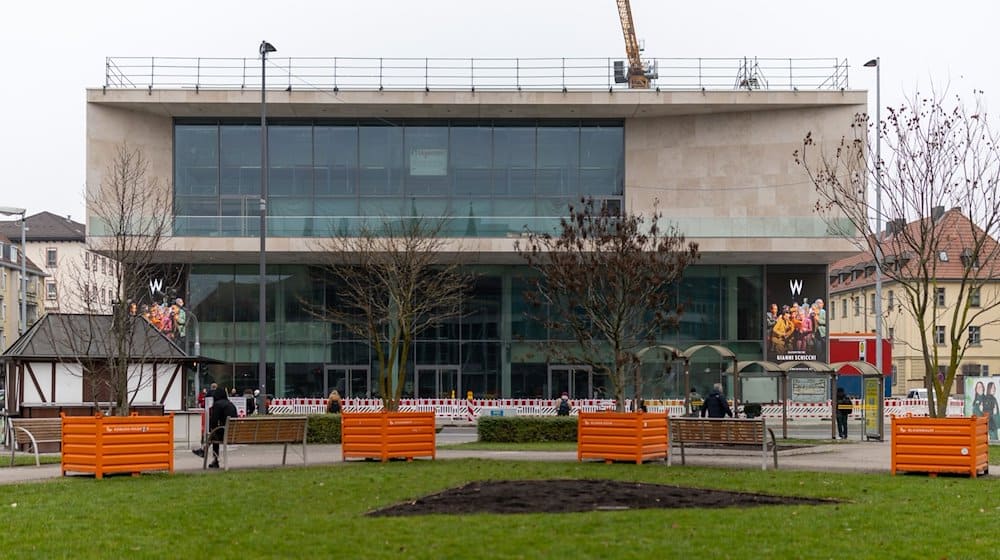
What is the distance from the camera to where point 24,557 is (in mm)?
10391

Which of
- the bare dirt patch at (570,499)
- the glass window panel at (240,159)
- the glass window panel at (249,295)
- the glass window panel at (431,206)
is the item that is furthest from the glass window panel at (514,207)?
the bare dirt patch at (570,499)

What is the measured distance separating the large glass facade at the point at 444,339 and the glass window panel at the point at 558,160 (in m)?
3.63

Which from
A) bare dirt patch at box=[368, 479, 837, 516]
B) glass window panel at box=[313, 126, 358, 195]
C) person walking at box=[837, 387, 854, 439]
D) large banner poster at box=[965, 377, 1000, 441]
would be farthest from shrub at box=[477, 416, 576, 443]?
glass window panel at box=[313, 126, 358, 195]

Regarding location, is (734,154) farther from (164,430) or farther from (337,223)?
(164,430)

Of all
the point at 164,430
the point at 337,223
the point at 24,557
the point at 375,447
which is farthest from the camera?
the point at 337,223

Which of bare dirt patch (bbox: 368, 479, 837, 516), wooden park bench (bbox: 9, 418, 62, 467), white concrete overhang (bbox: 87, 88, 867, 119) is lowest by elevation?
bare dirt patch (bbox: 368, 479, 837, 516)

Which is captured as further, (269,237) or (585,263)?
(269,237)

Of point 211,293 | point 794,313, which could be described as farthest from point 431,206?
point 794,313

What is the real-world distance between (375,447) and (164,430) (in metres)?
3.92

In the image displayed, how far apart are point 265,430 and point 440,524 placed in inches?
345

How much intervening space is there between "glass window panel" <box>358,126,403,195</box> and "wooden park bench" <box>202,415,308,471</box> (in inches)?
1186

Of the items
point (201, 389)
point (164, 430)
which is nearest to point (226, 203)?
point (201, 389)

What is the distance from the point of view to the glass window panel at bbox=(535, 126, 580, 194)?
50.4 metres

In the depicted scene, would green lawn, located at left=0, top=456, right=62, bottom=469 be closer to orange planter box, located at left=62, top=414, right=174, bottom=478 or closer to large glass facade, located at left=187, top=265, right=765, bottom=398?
orange planter box, located at left=62, top=414, right=174, bottom=478
